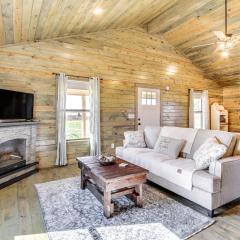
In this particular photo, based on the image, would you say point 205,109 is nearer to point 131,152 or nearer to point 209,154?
point 131,152

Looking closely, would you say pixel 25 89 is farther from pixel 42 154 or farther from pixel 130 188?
pixel 130 188

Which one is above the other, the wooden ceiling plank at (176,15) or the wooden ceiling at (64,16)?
the wooden ceiling plank at (176,15)

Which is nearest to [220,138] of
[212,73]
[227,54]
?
[227,54]

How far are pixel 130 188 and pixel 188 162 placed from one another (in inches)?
39.8

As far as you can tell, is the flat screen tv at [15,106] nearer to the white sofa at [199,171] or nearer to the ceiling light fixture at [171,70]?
the white sofa at [199,171]

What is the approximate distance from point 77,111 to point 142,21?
3185 mm

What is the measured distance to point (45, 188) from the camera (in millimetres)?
3305

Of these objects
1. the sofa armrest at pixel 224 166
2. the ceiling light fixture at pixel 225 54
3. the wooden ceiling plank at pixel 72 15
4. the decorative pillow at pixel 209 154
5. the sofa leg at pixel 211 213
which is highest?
the ceiling light fixture at pixel 225 54

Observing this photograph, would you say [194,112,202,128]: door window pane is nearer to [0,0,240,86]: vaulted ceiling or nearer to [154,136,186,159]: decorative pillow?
[0,0,240,86]: vaulted ceiling

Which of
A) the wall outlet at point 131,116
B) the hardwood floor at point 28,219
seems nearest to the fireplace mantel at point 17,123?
the hardwood floor at point 28,219

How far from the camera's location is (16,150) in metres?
4.19

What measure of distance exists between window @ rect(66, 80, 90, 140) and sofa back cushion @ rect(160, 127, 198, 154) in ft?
7.01

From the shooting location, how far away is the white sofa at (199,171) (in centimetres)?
242

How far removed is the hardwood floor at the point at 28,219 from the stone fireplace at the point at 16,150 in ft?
1.11
